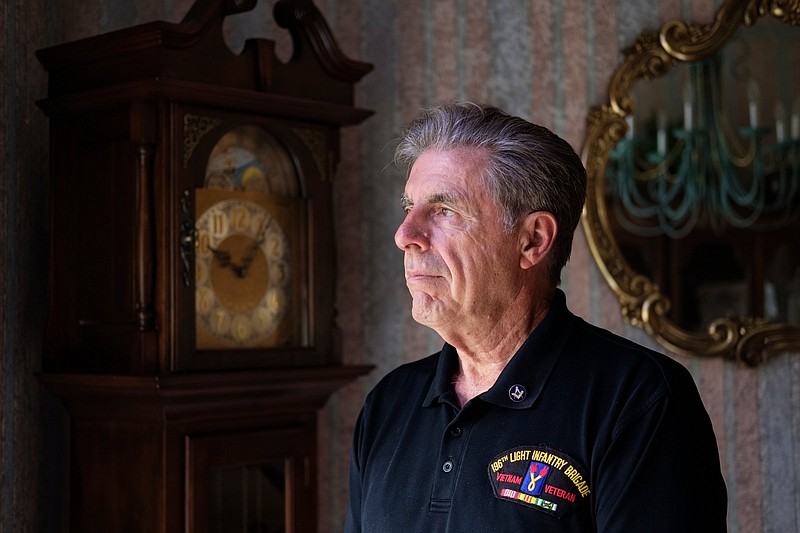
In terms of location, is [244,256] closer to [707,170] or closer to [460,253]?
[460,253]

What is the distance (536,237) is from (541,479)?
0.40 m

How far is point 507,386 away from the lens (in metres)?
1.58

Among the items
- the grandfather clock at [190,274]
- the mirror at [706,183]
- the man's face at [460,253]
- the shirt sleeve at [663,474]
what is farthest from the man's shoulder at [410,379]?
the mirror at [706,183]

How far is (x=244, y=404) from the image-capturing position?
243 cm

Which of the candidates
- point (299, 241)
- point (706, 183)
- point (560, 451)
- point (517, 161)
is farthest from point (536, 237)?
point (706, 183)

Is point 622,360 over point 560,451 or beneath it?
over

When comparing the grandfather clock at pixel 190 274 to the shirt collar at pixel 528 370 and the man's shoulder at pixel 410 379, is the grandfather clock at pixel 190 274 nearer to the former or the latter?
the man's shoulder at pixel 410 379

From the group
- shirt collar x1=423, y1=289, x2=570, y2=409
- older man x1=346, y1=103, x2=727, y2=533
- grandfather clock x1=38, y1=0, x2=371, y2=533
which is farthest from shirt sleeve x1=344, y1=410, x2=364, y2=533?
grandfather clock x1=38, y1=0, x2=371, y2=533

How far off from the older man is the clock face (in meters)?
0.70

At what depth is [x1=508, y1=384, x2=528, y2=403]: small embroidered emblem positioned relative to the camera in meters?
1.56

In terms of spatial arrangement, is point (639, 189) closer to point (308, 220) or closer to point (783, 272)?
point (783, 272)

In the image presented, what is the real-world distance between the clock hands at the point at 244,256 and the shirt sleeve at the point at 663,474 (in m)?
1.23

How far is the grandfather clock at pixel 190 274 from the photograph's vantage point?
2281 millimetres

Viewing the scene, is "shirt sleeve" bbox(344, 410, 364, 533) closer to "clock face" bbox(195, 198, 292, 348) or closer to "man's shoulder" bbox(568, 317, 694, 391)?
"man's shoulder" bbox(568, 317, 694, 391)
